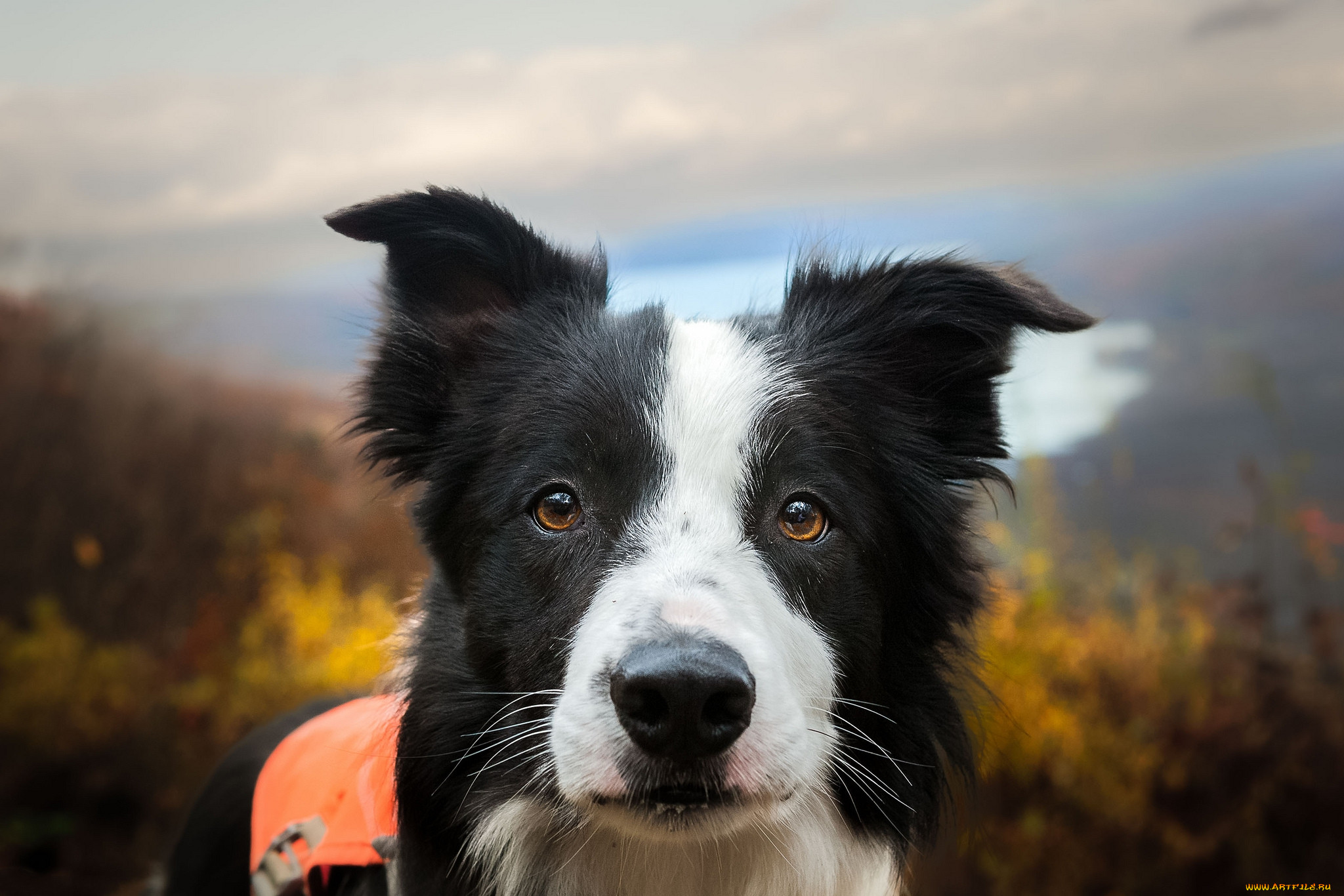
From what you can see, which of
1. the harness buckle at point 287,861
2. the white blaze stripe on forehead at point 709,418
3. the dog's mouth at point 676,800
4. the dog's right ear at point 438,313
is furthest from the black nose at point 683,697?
the harness buckle at point 287,861

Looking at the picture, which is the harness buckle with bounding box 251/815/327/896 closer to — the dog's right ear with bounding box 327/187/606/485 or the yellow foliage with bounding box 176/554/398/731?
the dog's right ear with bounding box 327/187/606/485

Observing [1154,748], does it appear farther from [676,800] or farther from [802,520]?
[676,800]

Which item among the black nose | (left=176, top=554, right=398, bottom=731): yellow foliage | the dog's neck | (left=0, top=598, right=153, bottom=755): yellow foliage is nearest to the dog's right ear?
the dog's neck

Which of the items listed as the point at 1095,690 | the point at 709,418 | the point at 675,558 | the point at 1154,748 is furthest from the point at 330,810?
the point at 1154,748

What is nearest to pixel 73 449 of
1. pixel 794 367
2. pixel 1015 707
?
pixel 794 367

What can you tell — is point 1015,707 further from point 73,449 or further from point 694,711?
point 73,449

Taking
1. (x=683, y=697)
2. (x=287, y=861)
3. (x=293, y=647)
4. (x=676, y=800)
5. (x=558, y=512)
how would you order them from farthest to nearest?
(x=293, y=647), (x=287, y=861), (x=558, y=512), (x=676, y=800), (x=683, y=697)
